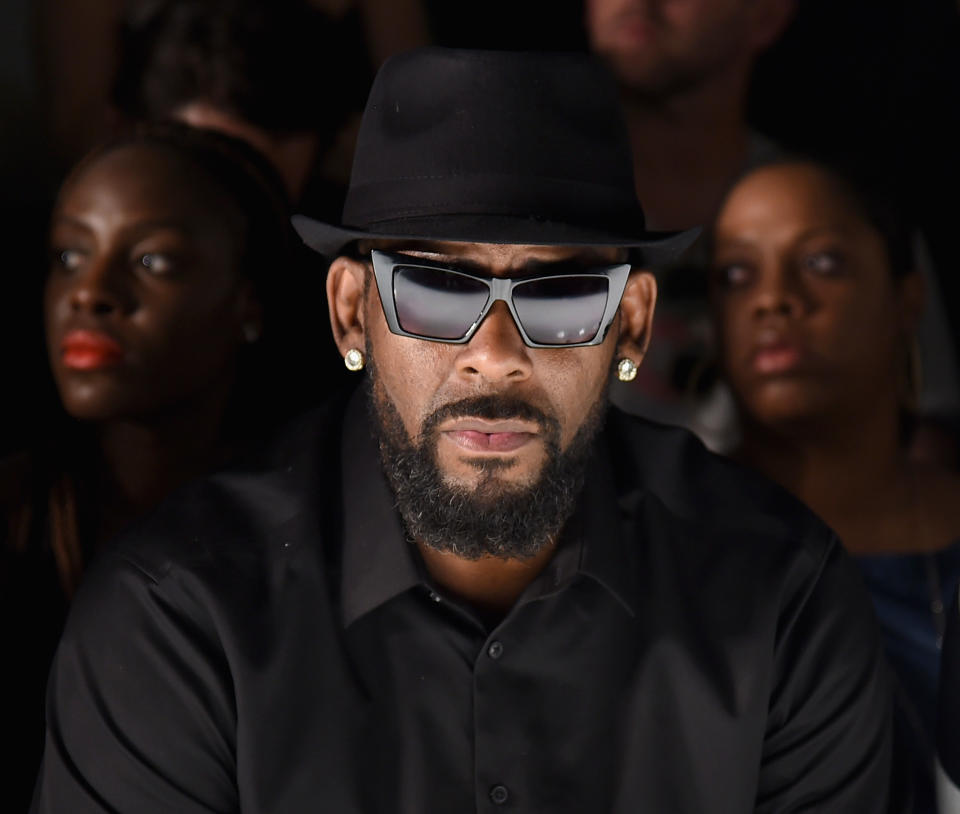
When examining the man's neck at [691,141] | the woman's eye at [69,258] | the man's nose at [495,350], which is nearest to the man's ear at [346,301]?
the man's nose at [495,350]

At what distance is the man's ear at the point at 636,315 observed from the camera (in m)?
1.76

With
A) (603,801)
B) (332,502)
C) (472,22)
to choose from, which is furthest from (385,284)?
(472,22)

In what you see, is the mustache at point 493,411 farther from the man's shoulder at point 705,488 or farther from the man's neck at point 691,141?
the man's neck at point 691,141

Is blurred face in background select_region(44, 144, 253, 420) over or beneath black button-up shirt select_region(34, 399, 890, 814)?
over

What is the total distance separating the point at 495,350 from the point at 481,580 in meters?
0.36

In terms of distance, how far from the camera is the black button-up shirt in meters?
1.57

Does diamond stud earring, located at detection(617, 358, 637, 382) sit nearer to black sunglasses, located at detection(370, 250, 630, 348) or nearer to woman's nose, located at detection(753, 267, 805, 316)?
black sunglasses, located at detection(370, 250, 630, 348)

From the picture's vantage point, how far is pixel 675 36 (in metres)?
2.77

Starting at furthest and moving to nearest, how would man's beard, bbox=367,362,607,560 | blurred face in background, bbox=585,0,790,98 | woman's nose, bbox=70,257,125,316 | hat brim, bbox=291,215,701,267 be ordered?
1. blurred face in background, bbox=585,0,790,98
2. woman's nose, bbox=70,257,125,316
3. man's beard, bbox=367,362,607,560
4. hat brim, bbox=291,215,701,267

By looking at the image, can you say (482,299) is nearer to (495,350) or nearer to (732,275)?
(495,350)

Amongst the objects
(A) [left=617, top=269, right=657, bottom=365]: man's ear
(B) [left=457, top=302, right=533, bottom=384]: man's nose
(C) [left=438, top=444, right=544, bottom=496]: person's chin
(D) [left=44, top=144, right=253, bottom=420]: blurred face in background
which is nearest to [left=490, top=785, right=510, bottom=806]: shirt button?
(C) [left=438, top=444, right=544, bottom=496]: person's chin

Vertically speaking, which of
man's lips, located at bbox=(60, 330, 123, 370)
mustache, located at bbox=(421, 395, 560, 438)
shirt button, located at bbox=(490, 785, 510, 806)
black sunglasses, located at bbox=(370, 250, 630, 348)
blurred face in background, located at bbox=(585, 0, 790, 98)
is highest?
blurred face in background, located at bbox=(585, 0, 790, 98)

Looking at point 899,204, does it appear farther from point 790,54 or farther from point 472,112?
point 472,112

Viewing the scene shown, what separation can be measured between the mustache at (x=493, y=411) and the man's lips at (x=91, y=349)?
0.73 m
